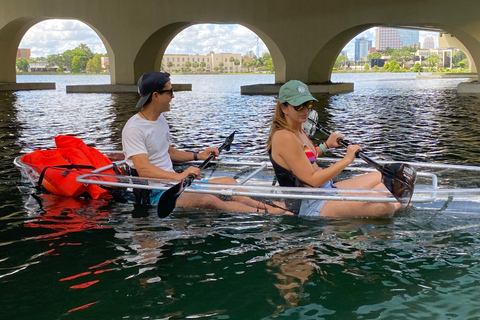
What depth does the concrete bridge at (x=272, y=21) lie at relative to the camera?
902 inches

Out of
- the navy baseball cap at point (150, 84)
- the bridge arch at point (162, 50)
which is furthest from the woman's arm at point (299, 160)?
the bridge arch at point (162, 50)

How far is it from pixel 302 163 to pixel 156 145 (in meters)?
1.30

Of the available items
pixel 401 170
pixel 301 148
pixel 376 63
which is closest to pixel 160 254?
pixel 301 148

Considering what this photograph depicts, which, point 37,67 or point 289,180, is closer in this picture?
point 289,180

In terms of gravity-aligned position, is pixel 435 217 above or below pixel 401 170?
below

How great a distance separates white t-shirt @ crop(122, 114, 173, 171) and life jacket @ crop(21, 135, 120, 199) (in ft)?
2.38

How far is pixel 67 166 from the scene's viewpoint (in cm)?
527

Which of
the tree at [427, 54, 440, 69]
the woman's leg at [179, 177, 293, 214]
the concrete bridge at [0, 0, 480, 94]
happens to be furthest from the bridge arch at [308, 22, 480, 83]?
the tree at [427, 54, 440, 69]

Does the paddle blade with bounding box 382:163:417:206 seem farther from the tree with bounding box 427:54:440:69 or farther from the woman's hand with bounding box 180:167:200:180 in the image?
the tree with bounding box 427:54:440:69

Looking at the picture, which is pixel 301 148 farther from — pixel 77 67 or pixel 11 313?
pixel 77 67

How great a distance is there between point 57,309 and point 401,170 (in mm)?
2515

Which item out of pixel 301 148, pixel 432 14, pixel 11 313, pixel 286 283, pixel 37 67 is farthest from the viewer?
pixel 37 67

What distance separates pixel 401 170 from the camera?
4.04m

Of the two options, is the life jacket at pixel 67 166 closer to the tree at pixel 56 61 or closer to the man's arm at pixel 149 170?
the man's arm at pixel 149 170
